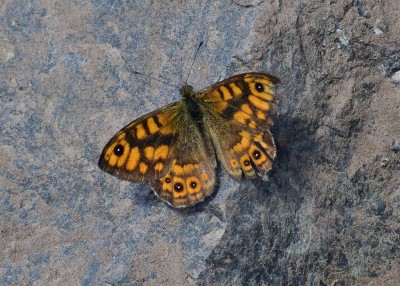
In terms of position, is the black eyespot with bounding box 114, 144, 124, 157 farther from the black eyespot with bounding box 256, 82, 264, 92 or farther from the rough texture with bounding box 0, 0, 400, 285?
the black eyespot with bounding box 256, 82, 264, 92

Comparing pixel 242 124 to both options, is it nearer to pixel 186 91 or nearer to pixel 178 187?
pixel 186 91

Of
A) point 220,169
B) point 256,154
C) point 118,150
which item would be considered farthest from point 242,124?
point 118,150

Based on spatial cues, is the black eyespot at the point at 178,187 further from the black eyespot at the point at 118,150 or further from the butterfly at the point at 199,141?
the black eyespot at the point at 118,150

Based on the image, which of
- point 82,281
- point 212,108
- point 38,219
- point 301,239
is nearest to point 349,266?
point 301,239

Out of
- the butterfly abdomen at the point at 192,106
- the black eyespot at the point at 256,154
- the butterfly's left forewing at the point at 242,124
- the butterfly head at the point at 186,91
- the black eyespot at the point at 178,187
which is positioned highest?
the butterfly head at the point at 186,91

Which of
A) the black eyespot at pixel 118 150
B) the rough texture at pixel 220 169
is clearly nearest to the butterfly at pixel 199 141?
the black eyespot at pixel 118 150
